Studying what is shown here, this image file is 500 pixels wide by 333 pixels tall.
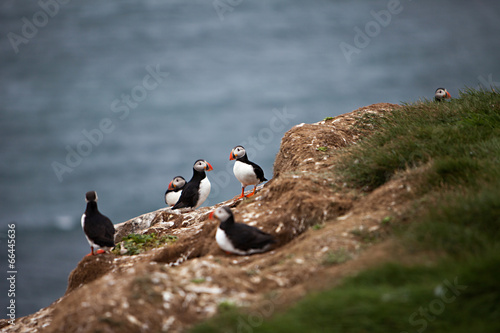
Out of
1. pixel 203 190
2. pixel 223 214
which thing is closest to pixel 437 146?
pixel 223 214

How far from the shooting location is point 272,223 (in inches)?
279

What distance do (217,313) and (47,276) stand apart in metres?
22.3

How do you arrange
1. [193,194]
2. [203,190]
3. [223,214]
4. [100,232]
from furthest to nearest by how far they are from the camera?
[203,190] < [193,194] < [100,232] < [223,214]

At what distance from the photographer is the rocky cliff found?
189 inches

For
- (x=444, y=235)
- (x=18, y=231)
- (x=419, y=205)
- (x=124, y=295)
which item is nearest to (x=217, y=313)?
(x=124, y=295)

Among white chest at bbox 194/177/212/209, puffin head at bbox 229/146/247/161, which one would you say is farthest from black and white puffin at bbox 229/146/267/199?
white chest at bbox 194/177/212/209

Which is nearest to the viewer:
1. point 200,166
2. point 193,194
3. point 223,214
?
point 223,214

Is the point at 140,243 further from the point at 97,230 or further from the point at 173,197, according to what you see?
the point at 173,197

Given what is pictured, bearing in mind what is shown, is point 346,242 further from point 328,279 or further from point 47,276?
point 47,276

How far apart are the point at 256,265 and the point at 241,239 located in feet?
1.98

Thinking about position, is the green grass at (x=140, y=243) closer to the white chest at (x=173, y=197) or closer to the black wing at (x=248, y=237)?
the black wing at (x=248, y=237)

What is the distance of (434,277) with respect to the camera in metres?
4.55

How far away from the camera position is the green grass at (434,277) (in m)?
4.25

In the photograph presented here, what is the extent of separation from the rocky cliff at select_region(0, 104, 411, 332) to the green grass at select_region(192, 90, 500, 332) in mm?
254
